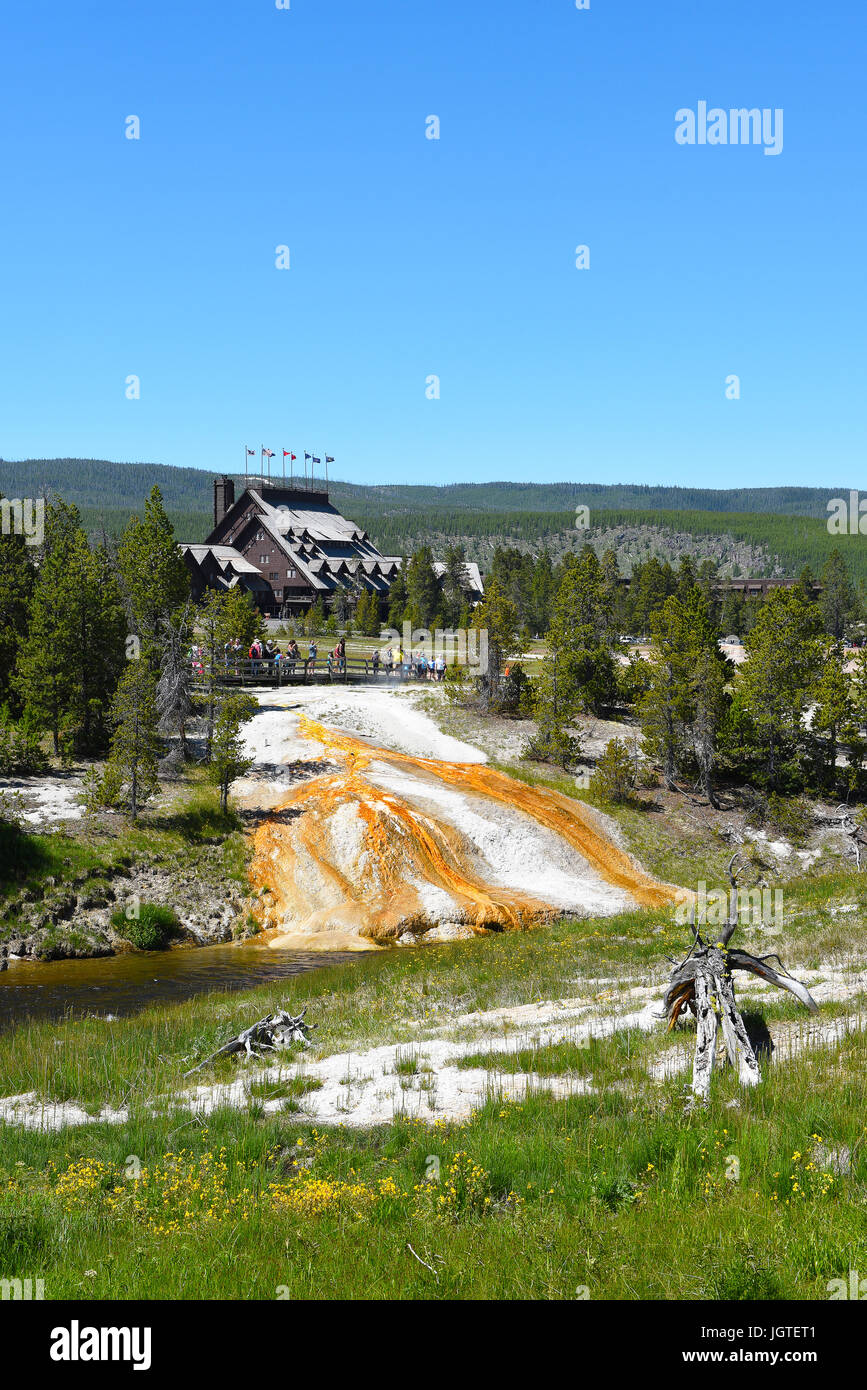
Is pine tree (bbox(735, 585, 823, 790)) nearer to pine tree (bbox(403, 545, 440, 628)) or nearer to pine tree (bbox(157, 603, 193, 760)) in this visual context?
pine tree (bbox(157, 603, 193, 760))

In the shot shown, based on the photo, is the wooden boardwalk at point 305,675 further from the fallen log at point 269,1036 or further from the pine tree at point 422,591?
the pine tree at point 422,591

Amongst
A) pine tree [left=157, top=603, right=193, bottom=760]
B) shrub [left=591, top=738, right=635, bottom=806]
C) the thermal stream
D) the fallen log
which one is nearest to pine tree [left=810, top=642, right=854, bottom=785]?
shrub [left=591, top=738, right=635, bottom=806]

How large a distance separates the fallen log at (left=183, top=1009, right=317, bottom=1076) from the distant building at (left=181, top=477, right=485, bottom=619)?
76657 mm

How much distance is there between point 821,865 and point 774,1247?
106 feet

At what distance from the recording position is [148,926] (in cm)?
2702

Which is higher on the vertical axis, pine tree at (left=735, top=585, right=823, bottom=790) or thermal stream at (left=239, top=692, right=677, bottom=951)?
pine tree at (left=735, top=585, right=823, bottom=790)

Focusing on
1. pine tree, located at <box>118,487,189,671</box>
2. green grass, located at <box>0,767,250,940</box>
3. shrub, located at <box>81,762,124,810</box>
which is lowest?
green grass, located at <box>0,767,250,940</box>

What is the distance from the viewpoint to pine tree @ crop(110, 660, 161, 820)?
99.7 feet

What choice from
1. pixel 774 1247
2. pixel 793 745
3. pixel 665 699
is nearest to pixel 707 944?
pixel 774 1247

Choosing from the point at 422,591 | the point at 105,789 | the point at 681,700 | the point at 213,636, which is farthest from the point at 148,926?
the point at 422,591

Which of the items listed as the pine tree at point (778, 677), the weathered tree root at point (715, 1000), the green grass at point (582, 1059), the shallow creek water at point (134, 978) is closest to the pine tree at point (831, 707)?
the pine tree at point (778, 677)

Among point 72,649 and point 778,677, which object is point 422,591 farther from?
point 72,649

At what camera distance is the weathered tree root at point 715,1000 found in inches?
423

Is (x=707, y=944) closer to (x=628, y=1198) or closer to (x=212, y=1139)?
(x=628, y=1198)
